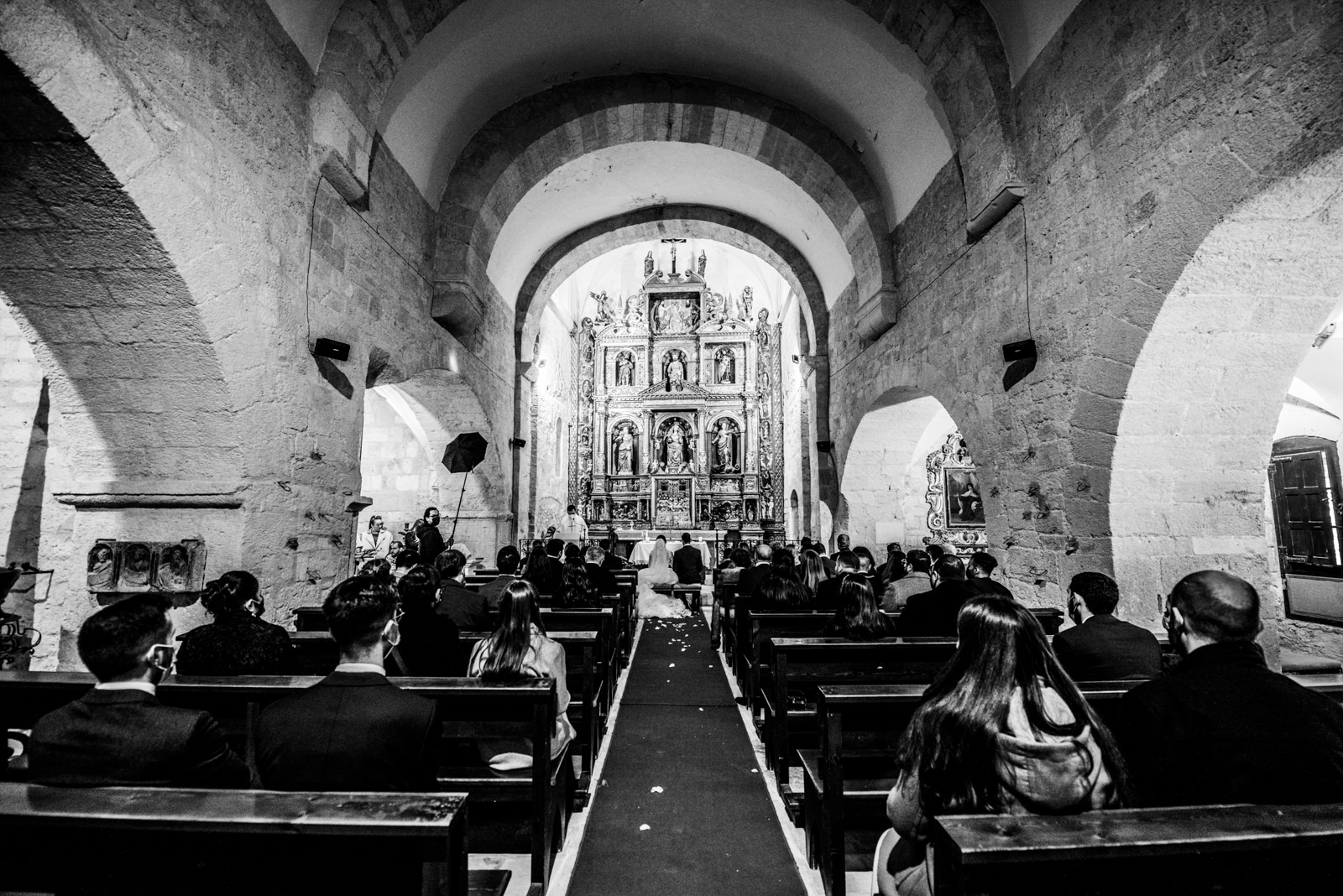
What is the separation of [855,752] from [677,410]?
16.9 meters

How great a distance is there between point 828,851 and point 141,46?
464 cm

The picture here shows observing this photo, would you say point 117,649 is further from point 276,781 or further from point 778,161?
point 778,161

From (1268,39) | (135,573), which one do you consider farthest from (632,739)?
(1268,39)

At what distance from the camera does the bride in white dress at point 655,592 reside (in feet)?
30.3

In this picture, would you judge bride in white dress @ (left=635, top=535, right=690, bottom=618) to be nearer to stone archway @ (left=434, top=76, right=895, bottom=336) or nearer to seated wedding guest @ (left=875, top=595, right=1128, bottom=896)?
stone archway @ (left=434, top=76, right=895, bottom=336)

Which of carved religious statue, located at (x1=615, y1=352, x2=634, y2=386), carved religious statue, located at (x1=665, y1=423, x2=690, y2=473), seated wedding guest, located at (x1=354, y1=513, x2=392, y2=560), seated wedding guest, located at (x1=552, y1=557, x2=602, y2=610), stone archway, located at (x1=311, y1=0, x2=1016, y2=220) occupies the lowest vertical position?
seated wedding guest, located at (x1=552, y1=557, x2=602, y2=610)

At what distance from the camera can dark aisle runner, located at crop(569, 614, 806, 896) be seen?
260cm

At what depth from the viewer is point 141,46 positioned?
3.18m

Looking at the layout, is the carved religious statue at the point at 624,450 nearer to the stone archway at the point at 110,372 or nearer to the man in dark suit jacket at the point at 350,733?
the stone archway at the point at 110,372

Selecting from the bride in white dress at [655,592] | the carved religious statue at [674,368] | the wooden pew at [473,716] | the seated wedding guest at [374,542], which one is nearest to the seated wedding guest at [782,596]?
the wooden pew at [473,716]

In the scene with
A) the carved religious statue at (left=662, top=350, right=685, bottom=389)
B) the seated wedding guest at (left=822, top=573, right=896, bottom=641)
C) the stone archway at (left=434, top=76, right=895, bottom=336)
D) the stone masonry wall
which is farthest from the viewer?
the carved religious statue at (left=662, top=350, right=685, bottom=389)

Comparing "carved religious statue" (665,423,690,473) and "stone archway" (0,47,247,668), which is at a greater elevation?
"carved religious statue" (665,423,690,473)

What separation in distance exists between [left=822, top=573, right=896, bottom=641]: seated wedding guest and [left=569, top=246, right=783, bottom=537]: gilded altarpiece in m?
13.6

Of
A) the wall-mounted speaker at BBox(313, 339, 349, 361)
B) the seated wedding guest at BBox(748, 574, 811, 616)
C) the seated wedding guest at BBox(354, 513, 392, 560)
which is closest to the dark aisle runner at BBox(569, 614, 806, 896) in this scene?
the seated wedding guest at BBox(748, 574, 811, 616)
